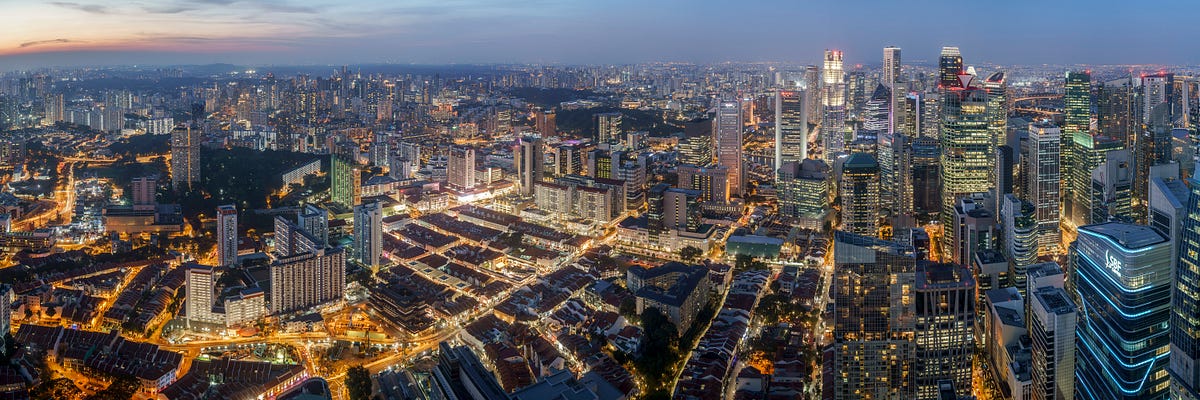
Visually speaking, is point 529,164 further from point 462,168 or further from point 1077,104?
point 1077,104

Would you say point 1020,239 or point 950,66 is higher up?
point 950,66

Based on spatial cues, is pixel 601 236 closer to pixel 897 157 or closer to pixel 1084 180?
pixel 897 157

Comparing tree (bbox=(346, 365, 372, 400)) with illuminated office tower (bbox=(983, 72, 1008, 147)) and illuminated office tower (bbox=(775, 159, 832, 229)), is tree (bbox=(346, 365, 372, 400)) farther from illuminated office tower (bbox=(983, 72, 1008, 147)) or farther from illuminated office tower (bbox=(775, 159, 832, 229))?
illuminated office tower (bbox=(983, 72, 1008, 147))

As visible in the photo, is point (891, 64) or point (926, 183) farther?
point (891, 64)

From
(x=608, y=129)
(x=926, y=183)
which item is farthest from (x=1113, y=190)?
(x=608, y=129)

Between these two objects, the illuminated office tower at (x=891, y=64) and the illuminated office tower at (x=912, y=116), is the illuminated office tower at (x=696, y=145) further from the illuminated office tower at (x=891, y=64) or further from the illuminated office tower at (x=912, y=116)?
the illuminated office tower at (x=891, y=64)

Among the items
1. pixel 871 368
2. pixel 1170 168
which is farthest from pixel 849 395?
pixel 1170 168

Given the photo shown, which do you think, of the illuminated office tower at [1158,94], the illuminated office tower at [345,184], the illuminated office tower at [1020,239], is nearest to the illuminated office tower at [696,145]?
the illuminated office tower at [345,184]

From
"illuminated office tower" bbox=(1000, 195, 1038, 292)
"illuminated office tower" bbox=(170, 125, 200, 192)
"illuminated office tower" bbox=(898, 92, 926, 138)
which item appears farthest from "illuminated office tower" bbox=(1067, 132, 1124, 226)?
"illuminated office tower" bbox=(170, 125, 200, 192)
